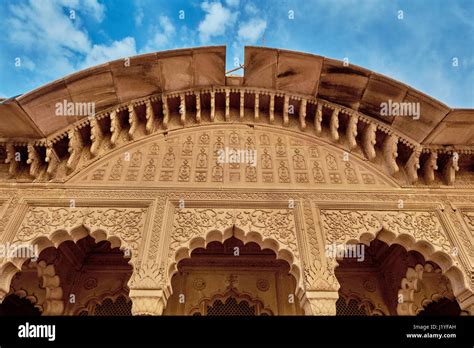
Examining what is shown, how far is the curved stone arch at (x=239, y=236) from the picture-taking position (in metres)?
4.10

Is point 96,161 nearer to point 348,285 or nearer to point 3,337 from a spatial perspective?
point 3,337

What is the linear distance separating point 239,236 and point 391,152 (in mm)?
2658

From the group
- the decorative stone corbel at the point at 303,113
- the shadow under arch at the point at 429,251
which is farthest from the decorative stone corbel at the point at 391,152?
the decorative stone corbel at the point at 303,113

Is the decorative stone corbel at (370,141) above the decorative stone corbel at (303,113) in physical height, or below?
below

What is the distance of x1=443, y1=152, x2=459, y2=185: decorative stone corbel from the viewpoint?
16.4ft

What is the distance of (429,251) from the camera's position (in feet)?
14.5

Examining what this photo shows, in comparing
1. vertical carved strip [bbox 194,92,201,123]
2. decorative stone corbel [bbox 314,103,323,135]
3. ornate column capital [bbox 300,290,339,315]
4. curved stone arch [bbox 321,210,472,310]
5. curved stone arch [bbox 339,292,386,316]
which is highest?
vertical carved strip [bbox 194,92,201,123]

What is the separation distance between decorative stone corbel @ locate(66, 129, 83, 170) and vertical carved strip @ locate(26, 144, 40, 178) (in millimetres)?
443

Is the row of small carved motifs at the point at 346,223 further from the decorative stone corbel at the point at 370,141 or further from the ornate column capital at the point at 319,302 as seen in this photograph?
the decorative stone corbel at the point at 370,141

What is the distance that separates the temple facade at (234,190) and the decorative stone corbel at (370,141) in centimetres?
3

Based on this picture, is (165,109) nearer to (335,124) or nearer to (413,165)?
(335,124)

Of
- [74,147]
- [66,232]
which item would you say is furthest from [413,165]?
[74,147]

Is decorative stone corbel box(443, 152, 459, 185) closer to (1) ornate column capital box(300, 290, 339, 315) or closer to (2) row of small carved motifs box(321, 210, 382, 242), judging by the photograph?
(2) row of small carved motifs box(321, 210, 382, 242)

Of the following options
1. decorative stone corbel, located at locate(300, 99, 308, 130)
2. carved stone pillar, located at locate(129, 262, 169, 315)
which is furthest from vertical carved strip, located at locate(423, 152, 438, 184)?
carved stone pillar, located at locate(129, 262, 169, 315)
